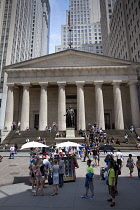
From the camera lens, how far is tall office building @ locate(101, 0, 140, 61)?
38.7m

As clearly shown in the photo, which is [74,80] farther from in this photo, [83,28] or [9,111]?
[83,28]

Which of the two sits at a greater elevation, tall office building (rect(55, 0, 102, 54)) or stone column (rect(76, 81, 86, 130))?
tall office building (rect(55, 0, 102, 54))

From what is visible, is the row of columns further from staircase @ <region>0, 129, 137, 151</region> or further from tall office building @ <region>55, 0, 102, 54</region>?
tall office building @ <region>55, 0, 102, 54</region>

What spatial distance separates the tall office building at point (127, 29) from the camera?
3869 centimetres

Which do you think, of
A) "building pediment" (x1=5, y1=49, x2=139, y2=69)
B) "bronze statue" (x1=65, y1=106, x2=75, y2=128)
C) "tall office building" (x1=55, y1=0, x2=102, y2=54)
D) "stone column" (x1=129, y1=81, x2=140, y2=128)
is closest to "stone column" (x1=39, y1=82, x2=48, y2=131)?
"building pediment" (x1=5, y1=49, x2=139, y2=69)

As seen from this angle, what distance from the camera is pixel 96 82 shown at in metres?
31.1

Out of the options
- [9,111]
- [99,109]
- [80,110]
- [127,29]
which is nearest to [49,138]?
[80,110]

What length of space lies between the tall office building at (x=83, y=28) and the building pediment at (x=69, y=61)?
6532 centimetres

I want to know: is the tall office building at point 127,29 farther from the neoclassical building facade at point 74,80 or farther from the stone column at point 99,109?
the stone column at point 99,109

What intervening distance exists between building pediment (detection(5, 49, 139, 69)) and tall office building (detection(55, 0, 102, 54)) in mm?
65317

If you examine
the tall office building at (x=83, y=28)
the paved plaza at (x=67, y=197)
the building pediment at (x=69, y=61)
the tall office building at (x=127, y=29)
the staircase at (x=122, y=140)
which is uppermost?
the tall office building at (x=83, y=28)

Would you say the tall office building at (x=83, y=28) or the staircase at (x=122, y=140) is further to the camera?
the tall office building at (x=83, y=28)

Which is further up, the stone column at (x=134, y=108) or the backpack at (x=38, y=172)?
the stone column at (x=134, y=108)

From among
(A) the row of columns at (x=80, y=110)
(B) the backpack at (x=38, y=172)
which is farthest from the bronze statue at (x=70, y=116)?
(B) the backpack at (x=38, y=172)
